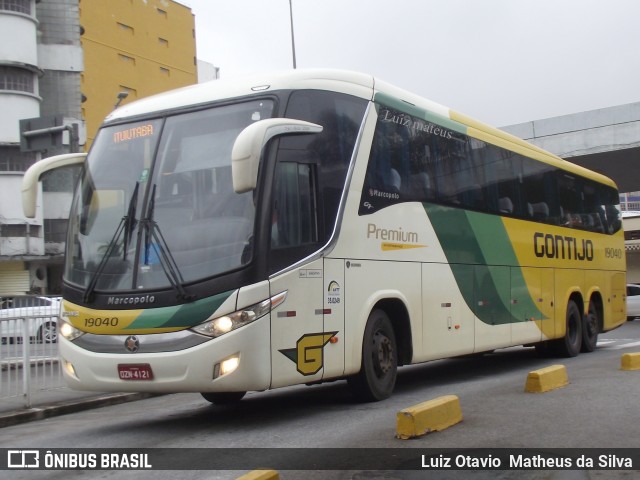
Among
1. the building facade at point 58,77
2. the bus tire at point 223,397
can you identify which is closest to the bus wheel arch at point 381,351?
the bus tire at point 223,397

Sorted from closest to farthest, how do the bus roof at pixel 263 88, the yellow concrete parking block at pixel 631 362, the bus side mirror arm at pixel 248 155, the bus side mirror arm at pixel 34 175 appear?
the bus side mirror arm at pixel 248 155 < the bus roof at pixel 263 88 < the bus side mirror arm at pixel 34 175 < the yellow concrete parking block at pixel 631 362

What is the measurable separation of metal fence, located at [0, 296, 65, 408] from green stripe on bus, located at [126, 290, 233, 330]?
9.41ft

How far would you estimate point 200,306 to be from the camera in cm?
704

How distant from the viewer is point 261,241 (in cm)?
721

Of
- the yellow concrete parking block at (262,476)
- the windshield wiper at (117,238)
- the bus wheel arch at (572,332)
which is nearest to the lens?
the yellow concrete parking block at (262,476)

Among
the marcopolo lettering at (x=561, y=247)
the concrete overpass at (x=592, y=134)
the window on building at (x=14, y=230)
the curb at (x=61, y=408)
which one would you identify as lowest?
the curb at (x=61, y=408)

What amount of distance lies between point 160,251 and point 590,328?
11496mm

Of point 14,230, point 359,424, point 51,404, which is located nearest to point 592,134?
point 51,404

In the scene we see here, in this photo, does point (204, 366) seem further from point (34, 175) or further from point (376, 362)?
point (34, 175)

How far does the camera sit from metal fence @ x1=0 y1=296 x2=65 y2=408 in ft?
32.0

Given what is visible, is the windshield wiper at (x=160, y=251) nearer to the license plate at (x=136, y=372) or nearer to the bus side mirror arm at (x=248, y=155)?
the license plate at (x=136, y=372)

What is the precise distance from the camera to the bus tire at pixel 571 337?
15.0 metres

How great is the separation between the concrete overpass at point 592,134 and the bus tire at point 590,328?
34.2 ft

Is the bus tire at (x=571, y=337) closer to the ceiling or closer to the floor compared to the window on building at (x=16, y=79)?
closer to the floor
